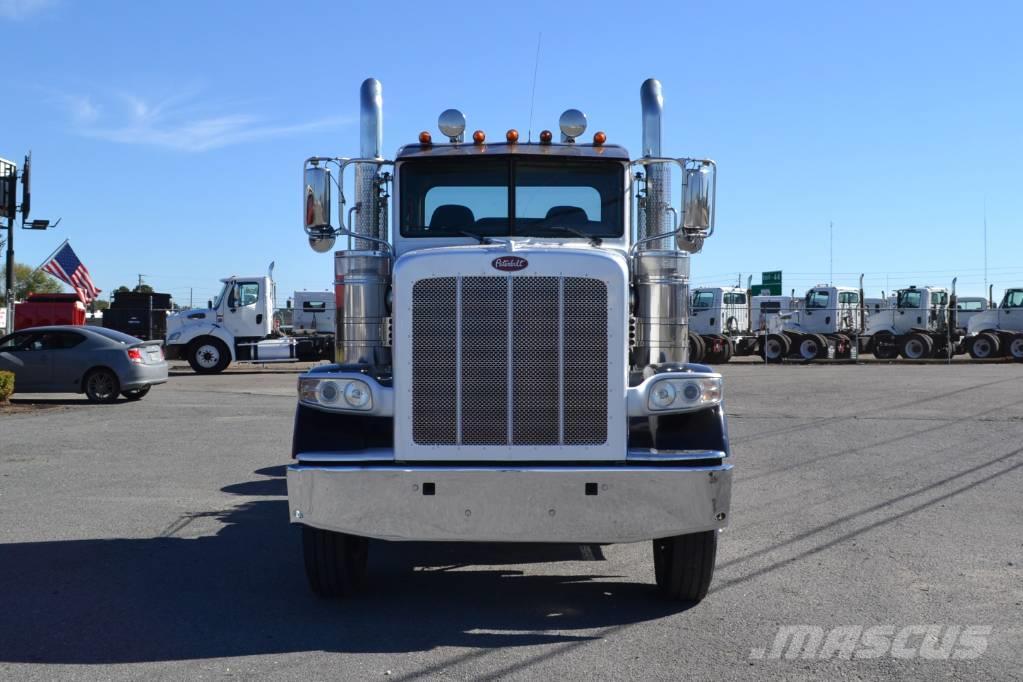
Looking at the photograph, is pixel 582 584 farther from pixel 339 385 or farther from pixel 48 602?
pixel 48 602

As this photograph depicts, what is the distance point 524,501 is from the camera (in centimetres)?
578

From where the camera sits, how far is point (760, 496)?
34.0 ft

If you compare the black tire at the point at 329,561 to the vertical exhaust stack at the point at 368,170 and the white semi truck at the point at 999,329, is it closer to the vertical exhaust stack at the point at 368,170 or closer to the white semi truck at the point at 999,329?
the vertical exhaust stack at the point at 368,170

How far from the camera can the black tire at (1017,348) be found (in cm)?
3899

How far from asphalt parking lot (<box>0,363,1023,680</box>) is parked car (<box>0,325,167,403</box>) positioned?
23.6 feet

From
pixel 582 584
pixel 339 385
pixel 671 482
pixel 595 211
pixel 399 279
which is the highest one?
pixel 595 211

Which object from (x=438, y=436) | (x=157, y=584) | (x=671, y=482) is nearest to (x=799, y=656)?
(x=671, y=482)

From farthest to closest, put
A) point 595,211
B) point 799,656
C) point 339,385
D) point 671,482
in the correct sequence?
point 595,211 < point 339,385 < point 671,482 < point 799,656

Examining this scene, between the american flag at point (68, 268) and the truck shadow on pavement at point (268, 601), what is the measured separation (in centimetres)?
2878

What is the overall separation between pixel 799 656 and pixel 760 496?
5.08 m

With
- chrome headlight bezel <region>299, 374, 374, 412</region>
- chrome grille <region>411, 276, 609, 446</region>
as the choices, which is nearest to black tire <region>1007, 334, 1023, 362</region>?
chrome grille <region>411, 276, 609, 446</region>

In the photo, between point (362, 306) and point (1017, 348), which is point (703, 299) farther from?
point (362, 306)

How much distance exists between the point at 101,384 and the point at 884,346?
30.3 meters

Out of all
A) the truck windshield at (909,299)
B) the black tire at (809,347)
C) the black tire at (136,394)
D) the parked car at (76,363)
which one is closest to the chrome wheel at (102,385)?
the parked car at (76,363)
